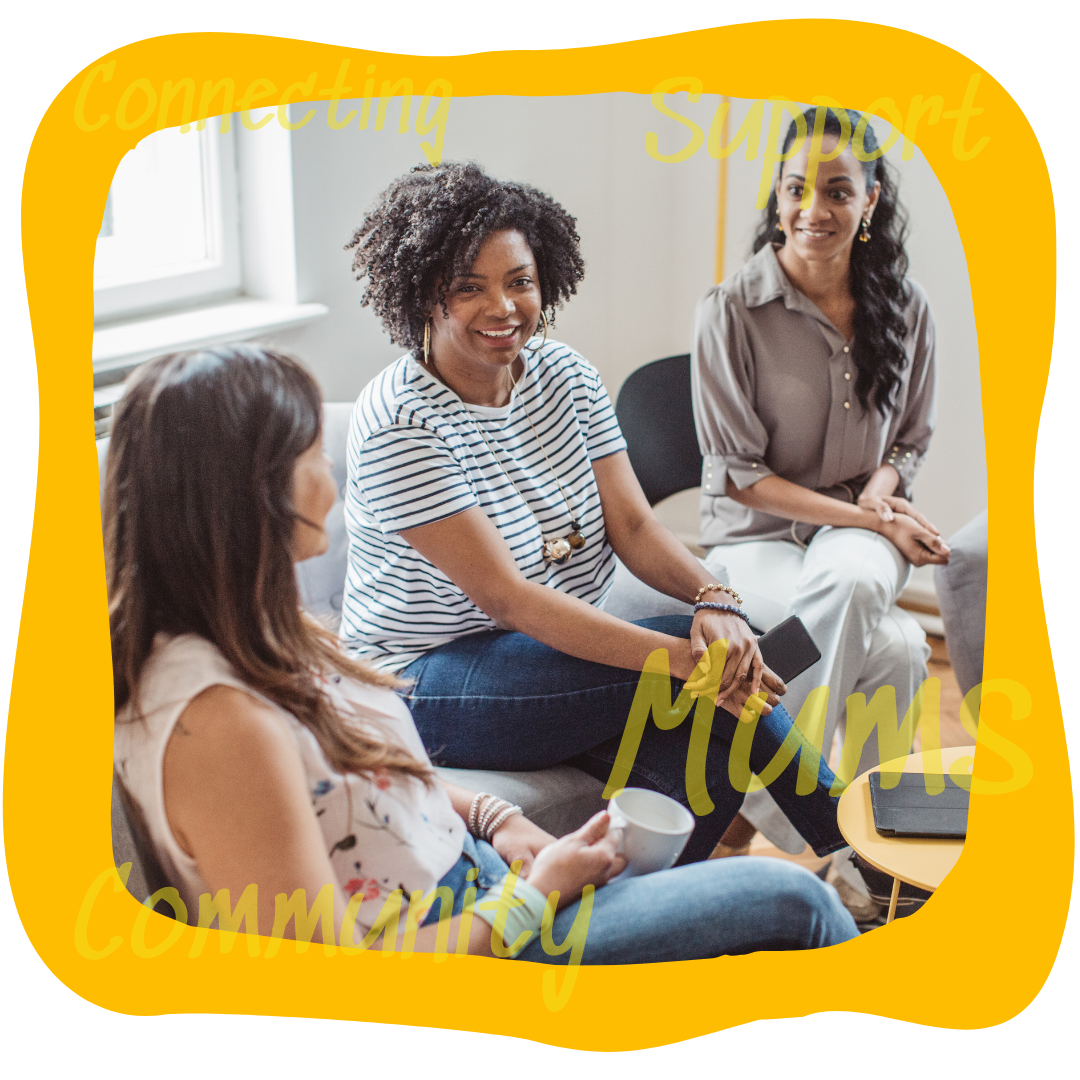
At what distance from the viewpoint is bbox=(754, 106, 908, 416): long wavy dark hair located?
97 centimetres

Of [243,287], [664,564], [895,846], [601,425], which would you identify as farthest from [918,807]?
[243,287]

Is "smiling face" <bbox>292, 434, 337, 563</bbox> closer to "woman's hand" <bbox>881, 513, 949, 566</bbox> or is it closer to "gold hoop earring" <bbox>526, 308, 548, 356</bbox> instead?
"gold hoop earring" <bbox>526, 308, 548, 356</bbox>

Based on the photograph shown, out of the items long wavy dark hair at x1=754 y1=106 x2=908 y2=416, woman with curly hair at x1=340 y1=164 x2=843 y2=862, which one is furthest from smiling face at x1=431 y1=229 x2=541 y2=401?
long wavy dark hair at x1=754 y1=106 x2=908 y2=416

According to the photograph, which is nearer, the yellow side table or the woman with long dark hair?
the woman with long dark hair


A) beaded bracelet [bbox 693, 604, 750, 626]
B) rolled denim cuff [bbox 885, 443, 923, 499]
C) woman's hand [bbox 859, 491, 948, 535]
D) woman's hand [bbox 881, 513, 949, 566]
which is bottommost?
beaded bracelet [bbox 693, 604, 750, 626]

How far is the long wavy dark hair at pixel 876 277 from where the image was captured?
971 mm

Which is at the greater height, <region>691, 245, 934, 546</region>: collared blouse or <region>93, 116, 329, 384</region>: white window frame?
<region>93, 116, 329, 384</region>: white window frame

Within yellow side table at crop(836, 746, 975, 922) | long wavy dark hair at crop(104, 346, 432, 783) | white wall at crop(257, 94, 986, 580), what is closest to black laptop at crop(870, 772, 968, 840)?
yellow side table at crop(836, 746, 975, 922)

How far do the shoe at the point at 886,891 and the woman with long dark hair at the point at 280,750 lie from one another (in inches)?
3.6

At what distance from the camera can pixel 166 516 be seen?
881mm

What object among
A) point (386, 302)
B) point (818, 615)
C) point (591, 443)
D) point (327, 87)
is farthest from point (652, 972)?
point (327, 87)

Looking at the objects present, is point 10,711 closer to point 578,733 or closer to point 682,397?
point 578,733

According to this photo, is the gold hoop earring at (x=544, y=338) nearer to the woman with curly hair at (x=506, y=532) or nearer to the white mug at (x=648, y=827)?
the woman with curly hair at (x=506, y=532)

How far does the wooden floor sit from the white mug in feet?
0.33
